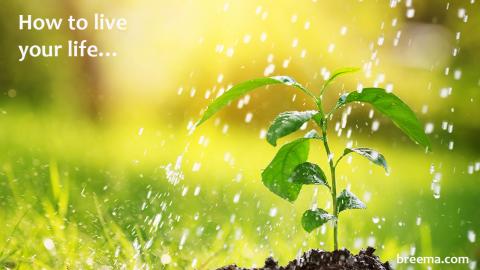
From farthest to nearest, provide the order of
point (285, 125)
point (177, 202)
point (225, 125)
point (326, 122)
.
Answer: point (225, 125) → point (177, 202) → point (326, 122) → point (285, 125)

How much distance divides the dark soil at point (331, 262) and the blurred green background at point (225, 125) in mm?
729

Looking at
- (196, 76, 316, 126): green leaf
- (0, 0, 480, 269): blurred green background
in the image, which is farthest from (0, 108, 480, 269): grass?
Result: (196, 76, 316, 126): green leaf

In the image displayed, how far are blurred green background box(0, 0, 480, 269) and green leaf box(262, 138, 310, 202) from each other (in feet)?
2.40

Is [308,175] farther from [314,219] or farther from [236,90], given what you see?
[236,90]

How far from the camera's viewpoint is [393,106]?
118 cm

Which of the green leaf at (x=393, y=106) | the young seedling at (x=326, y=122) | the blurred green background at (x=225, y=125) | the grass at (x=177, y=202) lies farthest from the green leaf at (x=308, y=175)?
the blurred green background at (x=225, y=125)

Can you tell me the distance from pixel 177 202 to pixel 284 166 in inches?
51.8

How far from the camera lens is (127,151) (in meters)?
3.14

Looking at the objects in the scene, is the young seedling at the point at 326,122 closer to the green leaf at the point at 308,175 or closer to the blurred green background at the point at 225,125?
the green leaf at the point at 308,175

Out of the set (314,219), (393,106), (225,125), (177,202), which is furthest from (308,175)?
(225,125)

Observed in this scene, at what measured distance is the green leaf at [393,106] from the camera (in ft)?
3.82

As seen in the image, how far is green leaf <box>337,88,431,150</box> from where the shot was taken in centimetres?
116

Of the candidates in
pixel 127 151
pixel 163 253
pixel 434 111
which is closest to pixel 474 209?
pixel 434 111

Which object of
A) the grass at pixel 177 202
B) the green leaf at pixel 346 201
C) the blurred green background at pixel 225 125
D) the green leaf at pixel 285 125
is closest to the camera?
the green leaf at pixel 285 125
